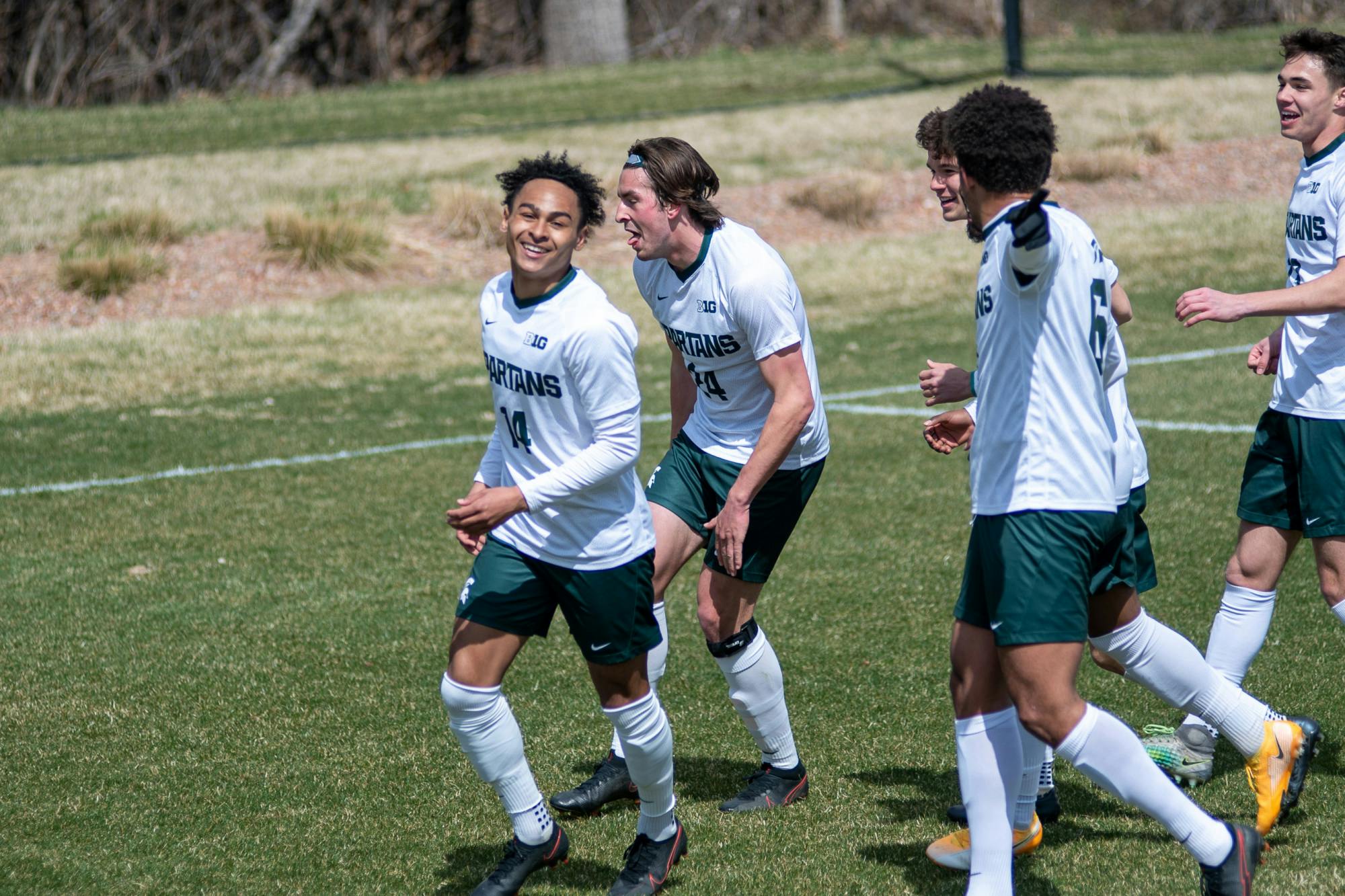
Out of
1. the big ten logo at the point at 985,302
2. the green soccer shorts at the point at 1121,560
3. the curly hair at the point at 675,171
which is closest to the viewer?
the big ten logo at the point at 985,302

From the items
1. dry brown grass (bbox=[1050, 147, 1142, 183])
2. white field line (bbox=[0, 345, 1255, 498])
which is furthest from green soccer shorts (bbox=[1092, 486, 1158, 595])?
dry brown grass (bbox=[1050, 147, 1142, 183])

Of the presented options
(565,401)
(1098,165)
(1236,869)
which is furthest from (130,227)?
(1236,869)

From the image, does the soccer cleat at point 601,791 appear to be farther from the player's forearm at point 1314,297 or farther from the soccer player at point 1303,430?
the player's forearm at point 1314,297

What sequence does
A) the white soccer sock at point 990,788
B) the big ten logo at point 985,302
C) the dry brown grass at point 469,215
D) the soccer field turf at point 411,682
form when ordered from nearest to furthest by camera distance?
the big ten logo at point 985,302, the white soccer sock at point 990,788, the soccer field turf at point 411,682, the dry brown grass at point 469,215

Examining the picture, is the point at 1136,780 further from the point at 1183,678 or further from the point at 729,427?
the point at 729,427

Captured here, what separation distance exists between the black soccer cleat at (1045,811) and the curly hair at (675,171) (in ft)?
6.68

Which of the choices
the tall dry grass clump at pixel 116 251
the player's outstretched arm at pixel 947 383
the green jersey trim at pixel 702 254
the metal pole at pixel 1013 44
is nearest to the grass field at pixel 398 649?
the player's outstretched arm at pixel 947 383

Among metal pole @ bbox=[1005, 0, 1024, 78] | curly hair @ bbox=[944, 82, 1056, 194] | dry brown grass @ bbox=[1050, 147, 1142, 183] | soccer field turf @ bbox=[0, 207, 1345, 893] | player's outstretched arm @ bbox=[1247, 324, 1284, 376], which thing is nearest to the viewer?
curly hair @ bbox=[944, 82, 1056, 194]

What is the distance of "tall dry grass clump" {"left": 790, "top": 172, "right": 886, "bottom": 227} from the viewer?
18172 mm

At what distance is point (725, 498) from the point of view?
5031 mm

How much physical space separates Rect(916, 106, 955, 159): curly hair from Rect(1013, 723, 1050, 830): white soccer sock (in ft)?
5.46

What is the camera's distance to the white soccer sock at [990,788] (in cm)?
371

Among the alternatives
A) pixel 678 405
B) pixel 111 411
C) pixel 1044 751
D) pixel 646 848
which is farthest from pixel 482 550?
pixel 111 411

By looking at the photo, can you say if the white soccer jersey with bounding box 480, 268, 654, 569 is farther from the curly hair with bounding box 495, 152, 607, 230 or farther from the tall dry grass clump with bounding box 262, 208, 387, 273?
the tall dry grass clump with bounding box 262, 208, 387, 273
